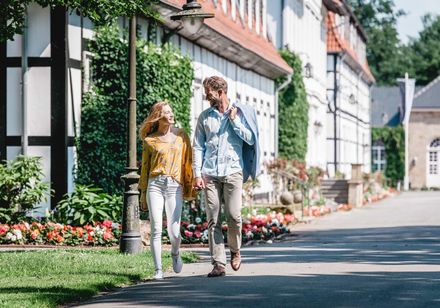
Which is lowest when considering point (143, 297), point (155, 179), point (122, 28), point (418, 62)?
point (143, 297)

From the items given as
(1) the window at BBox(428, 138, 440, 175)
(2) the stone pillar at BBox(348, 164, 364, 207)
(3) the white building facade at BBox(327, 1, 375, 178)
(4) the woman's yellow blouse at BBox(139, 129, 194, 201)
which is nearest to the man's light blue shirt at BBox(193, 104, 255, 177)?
(4) the woman's yellow blouse at BBox(139, 129, 194, 201)

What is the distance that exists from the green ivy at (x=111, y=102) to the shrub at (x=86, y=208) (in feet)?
2.87

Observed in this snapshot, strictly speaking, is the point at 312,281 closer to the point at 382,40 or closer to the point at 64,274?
the point at 64,274

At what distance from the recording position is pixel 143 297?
34.8 feet

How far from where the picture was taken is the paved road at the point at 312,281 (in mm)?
10148

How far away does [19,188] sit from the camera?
797 inches

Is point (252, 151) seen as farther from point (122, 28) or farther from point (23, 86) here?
point (122, 28)

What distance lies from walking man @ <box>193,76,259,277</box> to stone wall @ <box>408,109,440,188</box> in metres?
72.1

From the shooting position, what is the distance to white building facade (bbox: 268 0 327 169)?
141 ft

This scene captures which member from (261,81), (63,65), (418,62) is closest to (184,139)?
(63,65)

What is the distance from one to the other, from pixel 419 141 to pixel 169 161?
72536 millimetres

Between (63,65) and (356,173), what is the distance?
86.6 ft

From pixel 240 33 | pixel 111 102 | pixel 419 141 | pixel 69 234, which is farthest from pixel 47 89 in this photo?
pixel 419 141

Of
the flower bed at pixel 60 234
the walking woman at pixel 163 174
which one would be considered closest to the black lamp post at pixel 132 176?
the flower bed at pixel 60 234
